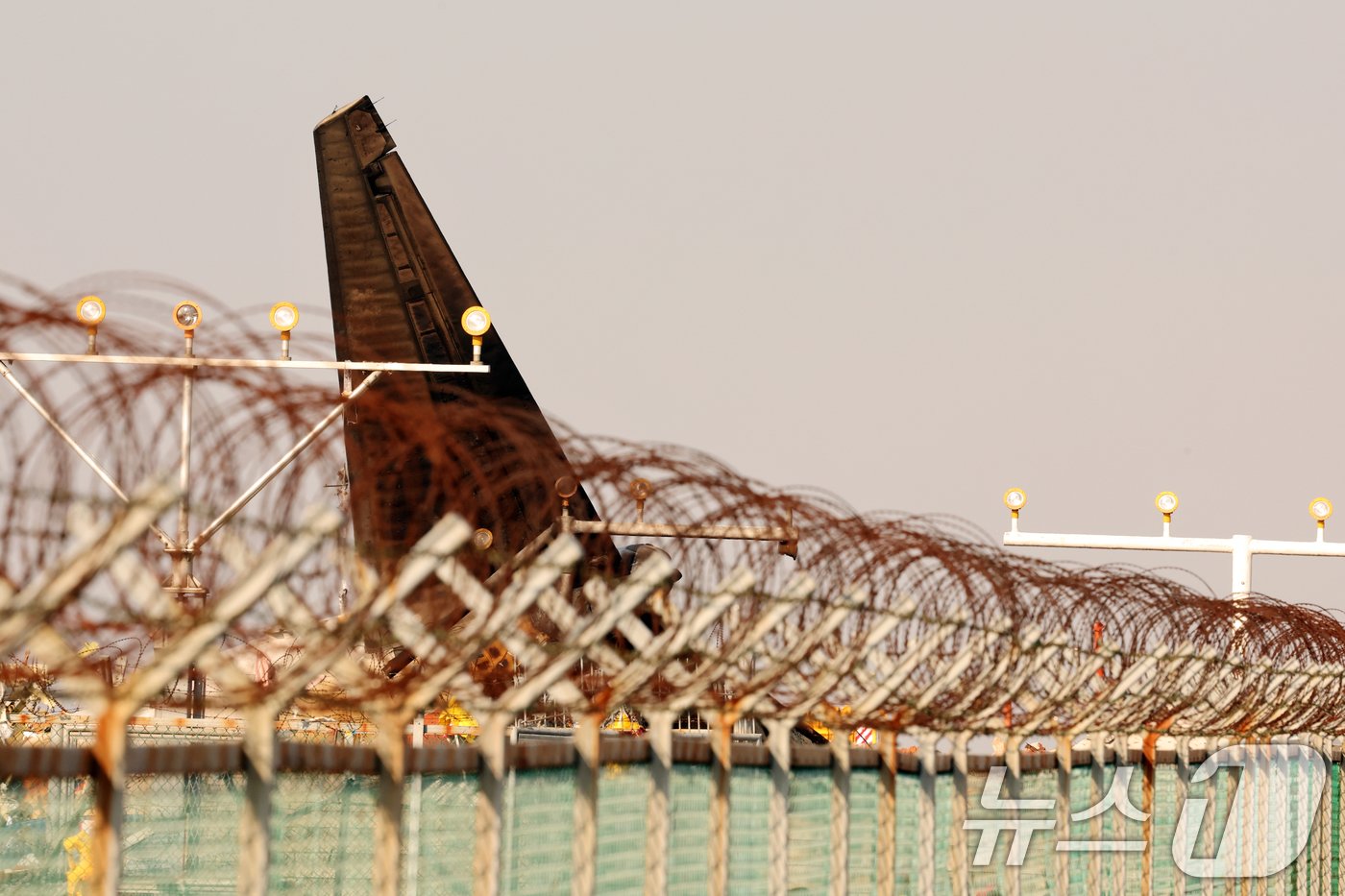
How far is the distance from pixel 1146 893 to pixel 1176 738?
6.72 ft

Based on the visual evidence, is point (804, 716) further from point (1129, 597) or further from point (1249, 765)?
point (1249, 765)

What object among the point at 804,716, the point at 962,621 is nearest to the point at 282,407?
the point at 804,716

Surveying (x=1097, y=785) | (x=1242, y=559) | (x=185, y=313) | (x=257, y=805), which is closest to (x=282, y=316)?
(x=185, y=313)

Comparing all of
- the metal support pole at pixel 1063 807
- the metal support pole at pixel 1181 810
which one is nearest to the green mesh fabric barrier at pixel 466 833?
the metal support pole at pixel 1063 807

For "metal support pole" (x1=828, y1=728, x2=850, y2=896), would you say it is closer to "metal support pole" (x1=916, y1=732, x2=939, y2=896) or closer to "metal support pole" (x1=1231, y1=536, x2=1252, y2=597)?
"metal support pole" (x1=916, y1=732, x2=939, y2=896)

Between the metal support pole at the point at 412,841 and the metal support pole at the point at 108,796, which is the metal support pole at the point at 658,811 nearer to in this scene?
the metal support pole at the point at 412,841

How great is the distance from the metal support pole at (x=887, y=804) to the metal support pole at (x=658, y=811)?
319 centimetres

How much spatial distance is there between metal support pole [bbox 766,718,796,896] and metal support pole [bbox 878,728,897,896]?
135cm

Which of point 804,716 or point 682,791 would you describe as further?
point 804,716

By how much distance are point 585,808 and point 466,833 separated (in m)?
0.77

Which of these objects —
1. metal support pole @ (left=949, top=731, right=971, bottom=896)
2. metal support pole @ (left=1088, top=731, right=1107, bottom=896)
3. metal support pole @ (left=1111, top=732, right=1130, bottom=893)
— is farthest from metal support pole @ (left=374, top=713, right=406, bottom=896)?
metal support pole @ (left=1111, top=732, right=1130, bottom=893)

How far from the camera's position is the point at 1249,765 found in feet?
80.2

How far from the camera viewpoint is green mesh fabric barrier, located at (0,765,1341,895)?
10.1 m

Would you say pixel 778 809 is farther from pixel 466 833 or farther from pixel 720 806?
pixel 466 833
